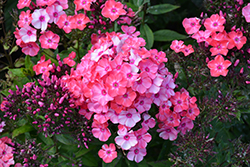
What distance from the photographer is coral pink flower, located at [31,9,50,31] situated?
1.74m

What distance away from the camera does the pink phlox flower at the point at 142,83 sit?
142 cm

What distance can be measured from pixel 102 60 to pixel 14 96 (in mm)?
639

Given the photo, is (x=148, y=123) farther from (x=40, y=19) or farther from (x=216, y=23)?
(x=40, y=19)

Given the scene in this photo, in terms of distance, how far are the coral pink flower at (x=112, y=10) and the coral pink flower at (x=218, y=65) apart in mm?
674

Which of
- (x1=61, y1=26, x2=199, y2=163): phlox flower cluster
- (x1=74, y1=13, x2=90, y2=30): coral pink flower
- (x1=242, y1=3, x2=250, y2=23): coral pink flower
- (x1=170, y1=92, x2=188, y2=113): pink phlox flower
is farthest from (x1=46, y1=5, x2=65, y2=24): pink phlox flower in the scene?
(x1=242, y1=3, x2=250, y2=23): coral pink flower

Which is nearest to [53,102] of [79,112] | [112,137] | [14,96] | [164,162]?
[79,112]

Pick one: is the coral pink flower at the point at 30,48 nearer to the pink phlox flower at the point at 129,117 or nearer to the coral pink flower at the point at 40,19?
the coral pink flower at the point at 40,19

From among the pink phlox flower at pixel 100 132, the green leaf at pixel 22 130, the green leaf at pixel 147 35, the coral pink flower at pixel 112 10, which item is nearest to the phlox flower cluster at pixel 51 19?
the coral pink flower at pixel 112 10

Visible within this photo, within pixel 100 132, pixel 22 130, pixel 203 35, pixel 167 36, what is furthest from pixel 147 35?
pixel 22 130

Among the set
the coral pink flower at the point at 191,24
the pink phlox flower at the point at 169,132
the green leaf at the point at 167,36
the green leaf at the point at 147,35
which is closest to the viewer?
the pink phlox flower at the point at 169,132

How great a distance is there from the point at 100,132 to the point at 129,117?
205mm

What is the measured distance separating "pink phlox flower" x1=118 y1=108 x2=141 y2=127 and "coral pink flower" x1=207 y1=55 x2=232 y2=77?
1.95 ft

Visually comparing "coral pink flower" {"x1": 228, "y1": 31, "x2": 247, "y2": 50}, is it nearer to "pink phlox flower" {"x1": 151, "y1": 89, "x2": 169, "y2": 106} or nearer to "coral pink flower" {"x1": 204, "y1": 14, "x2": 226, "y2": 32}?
"coral pink flower" {"x1": 204, "y1": 14, "x2": 226, "y2": 32}

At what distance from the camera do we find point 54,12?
1778mm
